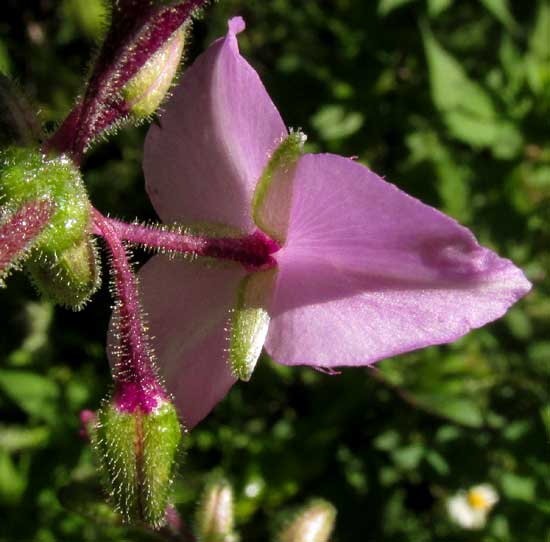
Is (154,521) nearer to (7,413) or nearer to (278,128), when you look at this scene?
(278,128)

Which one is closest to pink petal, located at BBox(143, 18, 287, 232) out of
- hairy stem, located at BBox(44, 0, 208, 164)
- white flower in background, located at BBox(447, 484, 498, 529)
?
hairy stem, located at BBox(44, 0, 208, 164)

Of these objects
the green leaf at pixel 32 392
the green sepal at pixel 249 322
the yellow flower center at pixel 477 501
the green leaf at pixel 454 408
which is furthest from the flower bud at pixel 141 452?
the yellow flower center at pixel 477 501

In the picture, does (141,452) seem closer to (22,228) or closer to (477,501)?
(22,228)

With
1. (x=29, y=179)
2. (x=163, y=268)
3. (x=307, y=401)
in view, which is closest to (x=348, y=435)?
(x=307, y=401)

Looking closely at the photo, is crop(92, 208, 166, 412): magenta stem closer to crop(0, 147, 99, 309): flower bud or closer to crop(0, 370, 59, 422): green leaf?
crop(0, 147, 99, 309): flower bud

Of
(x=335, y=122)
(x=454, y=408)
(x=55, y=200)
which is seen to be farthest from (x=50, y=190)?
(x=454, y=408)

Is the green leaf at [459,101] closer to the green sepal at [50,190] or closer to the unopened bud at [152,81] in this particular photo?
the unopened bud at [152,81]

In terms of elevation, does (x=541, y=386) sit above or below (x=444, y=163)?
below
